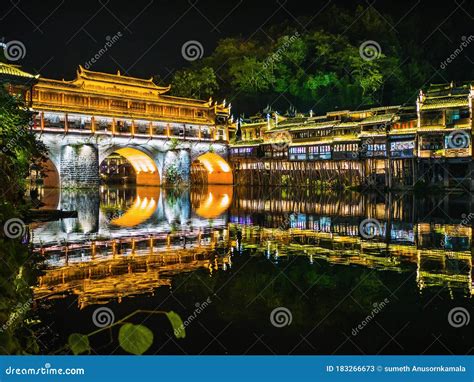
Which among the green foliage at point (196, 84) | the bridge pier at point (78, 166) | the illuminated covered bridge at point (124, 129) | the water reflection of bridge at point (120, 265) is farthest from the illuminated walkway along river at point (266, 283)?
the green foliage at point (196, 84)

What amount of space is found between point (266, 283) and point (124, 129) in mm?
40374

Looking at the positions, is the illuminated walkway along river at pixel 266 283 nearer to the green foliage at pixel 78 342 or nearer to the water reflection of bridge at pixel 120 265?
the water reflection of bridge at pixel 120 265

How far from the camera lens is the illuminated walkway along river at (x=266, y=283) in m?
6.30

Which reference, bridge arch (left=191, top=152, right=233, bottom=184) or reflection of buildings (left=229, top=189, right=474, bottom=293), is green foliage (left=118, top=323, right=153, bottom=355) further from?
bridge arch (left=191, top=152, right=233, bottom=184)

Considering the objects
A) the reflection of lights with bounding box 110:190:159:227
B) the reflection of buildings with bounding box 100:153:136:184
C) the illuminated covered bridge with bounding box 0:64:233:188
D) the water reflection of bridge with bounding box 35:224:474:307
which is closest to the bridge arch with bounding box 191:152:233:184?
the illuminated covered bridge with bounding box 0:64:233:188

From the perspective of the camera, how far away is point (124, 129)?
47344 mm

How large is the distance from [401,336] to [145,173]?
49406mm

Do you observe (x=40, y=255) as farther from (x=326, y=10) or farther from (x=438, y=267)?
(x=326, y=10)

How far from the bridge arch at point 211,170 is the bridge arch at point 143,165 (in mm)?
5637

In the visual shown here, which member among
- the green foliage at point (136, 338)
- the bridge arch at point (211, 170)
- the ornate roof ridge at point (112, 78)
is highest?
the ornate roof ridge at point (112, 78)

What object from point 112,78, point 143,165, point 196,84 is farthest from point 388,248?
point 196,84

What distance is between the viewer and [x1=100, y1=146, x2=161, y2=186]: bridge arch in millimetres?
50531

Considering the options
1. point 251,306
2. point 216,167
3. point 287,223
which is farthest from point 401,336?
point 216,167

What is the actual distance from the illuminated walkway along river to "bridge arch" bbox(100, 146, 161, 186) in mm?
33593
